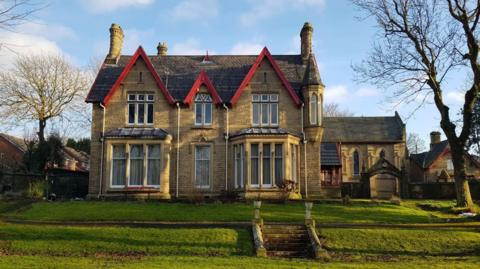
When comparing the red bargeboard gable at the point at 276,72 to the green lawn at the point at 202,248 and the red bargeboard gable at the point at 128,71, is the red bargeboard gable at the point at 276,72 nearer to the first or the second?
the red bargeboard gable at the point at 128,71

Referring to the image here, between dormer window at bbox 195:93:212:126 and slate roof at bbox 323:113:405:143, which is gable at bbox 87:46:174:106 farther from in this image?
slate roof at bbox 323:113:405:143

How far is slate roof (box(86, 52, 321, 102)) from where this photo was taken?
31391mm

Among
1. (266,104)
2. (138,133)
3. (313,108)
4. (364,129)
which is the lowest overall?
(138,133)

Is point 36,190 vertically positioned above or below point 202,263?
above

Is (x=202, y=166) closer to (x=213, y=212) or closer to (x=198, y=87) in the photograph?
(x=198, y=87)

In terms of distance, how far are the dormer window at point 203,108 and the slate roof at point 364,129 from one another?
29.2 m

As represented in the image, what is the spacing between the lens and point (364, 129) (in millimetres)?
58594

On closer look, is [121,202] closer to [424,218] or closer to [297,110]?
[297,110]

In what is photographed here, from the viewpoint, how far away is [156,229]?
64.0 feet

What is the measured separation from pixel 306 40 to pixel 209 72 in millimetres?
7576

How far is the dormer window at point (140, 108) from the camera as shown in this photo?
30.8 meters

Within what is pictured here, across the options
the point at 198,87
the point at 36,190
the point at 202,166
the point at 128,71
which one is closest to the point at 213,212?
the point at 202,166

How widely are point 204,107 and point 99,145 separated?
7.41 metres

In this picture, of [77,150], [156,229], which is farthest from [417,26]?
[77,150]
